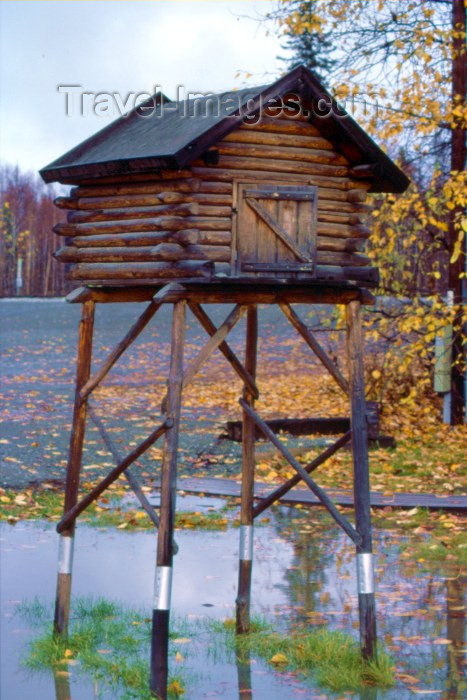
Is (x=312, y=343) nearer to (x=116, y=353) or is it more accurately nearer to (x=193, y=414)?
(x=116, y=353)

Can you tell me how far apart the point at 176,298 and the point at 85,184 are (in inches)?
56.5

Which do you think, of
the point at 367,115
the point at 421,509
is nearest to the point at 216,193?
the point at 421,509

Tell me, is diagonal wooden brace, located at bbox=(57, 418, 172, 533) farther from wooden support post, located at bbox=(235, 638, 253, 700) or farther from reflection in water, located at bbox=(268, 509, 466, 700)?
reflection in water, located at bbox=(268, 509, 466, 700)

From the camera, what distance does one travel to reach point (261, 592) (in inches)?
335

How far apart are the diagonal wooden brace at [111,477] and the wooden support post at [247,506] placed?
872mm

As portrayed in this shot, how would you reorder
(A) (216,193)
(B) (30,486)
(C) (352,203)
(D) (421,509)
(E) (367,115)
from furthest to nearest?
(E) (367,115), (B) (30,486), (D) (421,509), (C) (352,203), (A) (216,193)

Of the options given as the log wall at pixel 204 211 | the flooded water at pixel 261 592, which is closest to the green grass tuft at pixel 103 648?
the flooded water at pixel 261 592

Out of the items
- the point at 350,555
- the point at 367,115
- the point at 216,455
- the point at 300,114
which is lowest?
the point at 350,555

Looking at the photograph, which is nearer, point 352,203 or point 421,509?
point 352,203

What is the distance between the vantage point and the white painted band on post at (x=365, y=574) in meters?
6.95

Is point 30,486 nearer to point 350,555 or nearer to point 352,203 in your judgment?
point 350,555

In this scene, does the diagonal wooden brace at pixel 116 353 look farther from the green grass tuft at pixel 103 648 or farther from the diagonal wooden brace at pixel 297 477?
the green grass tuft at pixel 103 648

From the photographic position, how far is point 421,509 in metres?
11.5

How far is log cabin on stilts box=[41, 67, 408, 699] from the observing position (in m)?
6.80
